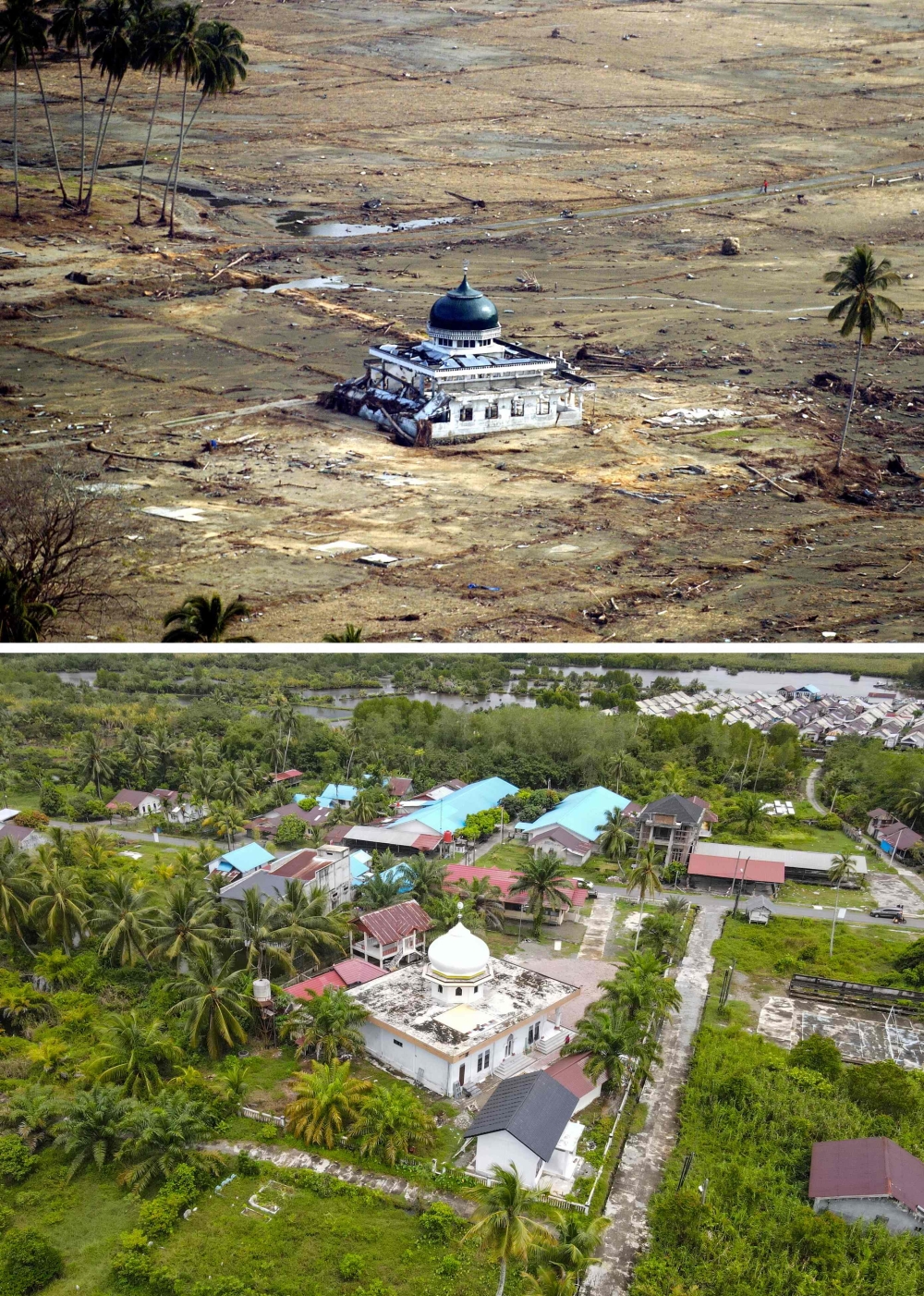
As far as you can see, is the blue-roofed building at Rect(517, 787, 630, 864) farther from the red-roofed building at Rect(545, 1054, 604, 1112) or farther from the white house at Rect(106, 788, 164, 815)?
the red-roofed building at Rect(545, 1054, 604, 1112)

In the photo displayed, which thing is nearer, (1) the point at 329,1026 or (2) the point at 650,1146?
(2) the point at 650,1146

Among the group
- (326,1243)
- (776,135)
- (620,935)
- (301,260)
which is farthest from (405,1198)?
(776,135)

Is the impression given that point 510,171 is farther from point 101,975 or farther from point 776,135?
point 101,975

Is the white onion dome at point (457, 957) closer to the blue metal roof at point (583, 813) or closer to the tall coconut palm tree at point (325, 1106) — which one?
the tall coconut palm tree at point (325, 1106)

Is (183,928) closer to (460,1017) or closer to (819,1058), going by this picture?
(460,1017)

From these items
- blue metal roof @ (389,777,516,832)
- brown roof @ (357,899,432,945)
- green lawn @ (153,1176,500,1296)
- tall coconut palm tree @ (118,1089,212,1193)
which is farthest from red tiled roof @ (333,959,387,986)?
blue metal roof @ (389,777,516,832)

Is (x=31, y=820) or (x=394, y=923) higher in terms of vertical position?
(x=394, y=923)

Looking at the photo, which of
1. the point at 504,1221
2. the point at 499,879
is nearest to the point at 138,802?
the point at 499,879
